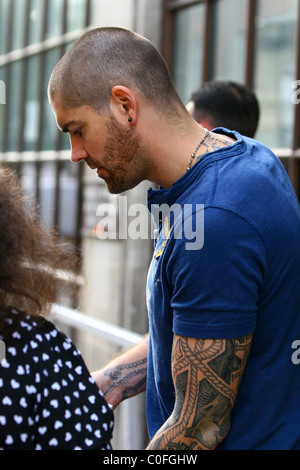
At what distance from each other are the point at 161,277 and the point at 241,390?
1.37ft

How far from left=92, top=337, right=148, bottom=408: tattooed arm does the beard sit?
28.8 inches

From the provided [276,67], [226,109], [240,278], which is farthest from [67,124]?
[276,67]

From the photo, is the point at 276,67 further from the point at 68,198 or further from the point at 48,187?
the point at 48,187

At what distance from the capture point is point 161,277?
187 cm

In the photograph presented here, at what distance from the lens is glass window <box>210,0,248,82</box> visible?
5.20 meters

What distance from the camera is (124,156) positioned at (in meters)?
2.05

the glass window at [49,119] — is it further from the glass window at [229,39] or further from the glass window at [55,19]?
the glass window at [229,39]

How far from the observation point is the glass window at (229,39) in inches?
205

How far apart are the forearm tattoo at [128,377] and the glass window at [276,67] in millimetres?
2679

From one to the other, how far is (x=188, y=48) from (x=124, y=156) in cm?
408

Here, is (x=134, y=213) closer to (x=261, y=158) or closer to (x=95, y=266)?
(x=95, y=266)
